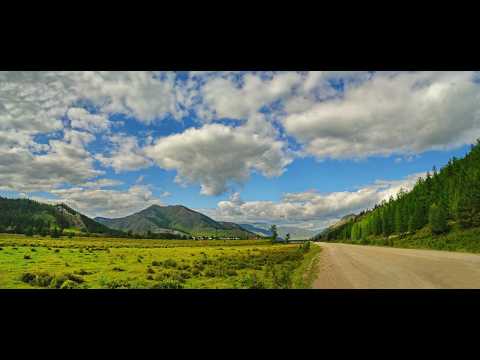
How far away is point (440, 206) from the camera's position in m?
34.8

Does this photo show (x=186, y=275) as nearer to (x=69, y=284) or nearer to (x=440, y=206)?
(x=69, y=284)

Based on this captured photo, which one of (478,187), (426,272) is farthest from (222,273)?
(478,187)

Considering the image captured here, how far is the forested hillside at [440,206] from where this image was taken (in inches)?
1219

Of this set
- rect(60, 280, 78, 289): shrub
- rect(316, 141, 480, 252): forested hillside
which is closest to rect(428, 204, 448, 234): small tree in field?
rect(316, 141, 480, 252): forested hillside

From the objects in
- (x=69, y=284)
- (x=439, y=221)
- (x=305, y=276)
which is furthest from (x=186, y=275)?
(x=439, y=221)

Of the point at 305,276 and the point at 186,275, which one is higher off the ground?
the point at 305,276

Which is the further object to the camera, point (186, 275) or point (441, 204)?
point (441, 204)

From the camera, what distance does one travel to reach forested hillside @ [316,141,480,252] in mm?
30953

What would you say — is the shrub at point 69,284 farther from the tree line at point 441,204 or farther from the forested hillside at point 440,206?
the tree line at point 441,204

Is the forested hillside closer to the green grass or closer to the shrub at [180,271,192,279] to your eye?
the green grass

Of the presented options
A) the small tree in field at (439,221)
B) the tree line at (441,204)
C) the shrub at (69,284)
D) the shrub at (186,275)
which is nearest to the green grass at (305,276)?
the shrub at (186,275)
